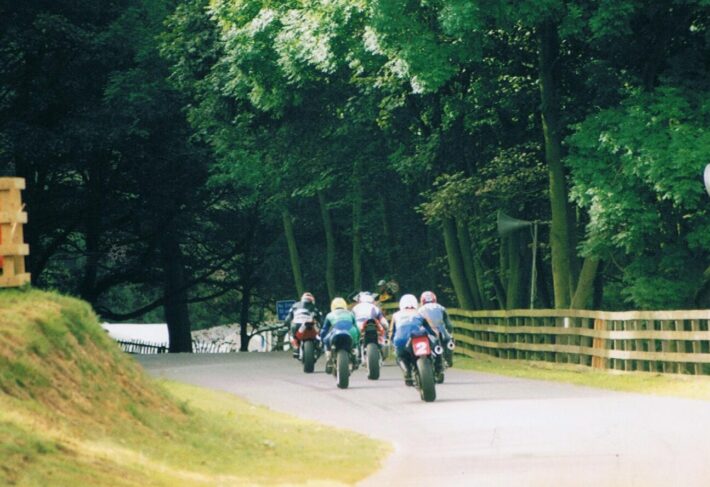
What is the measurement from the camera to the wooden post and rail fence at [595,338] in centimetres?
2508

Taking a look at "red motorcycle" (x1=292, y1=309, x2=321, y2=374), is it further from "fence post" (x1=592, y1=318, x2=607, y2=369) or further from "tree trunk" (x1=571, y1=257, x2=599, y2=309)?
"tree trunk" (x1=571, y1=257, x2=599, y2=309)

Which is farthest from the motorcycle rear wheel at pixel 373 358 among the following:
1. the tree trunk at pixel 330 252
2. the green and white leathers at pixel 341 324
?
the tree trunk at pixel 330 252

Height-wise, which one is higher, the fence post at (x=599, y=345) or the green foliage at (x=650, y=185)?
the green foliage at (x=650, y=185)

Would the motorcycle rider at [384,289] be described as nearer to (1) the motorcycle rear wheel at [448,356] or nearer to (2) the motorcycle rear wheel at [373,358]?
(1) the motorcycle rear wheel at [448,356]

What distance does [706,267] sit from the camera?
3033cm

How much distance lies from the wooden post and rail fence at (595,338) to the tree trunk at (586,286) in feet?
2.07

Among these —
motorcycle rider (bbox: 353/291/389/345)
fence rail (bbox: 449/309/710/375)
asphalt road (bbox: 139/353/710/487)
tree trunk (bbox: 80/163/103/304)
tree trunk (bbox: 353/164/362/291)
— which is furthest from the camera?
tree trunk (bbox: 80/163/103/304)

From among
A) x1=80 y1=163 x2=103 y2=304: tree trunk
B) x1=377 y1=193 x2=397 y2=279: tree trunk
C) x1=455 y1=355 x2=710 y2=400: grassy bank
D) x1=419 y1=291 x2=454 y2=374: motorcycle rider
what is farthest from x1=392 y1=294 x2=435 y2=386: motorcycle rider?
x1=80 y1=163 x2=103 y2=304: tree trunk

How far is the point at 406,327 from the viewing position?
22312 mm

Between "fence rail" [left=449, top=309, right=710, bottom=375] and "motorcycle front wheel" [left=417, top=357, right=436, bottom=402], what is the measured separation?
15.0 ft

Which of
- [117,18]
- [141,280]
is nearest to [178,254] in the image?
[141,280]

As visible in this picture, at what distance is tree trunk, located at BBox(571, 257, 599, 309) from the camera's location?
3198 centimetres

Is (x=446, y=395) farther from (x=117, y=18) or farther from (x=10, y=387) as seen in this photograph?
(x=117, y=18)

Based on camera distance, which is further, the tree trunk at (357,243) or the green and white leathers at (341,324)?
the tree trunk at (357,243)
